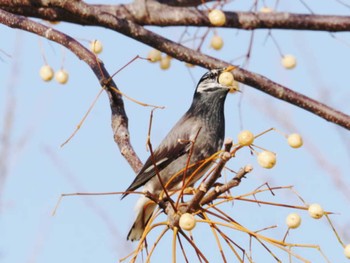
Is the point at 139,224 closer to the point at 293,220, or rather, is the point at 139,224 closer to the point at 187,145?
the point at 187,145

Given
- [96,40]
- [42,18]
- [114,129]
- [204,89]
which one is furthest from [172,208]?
[204,89]

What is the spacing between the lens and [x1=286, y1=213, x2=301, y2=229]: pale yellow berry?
281 cm

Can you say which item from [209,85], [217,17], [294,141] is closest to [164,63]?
[217,17]

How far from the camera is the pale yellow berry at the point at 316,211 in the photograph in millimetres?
2754

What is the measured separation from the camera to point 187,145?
4.35m

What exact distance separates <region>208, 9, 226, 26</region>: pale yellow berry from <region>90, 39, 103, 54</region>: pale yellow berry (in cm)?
47

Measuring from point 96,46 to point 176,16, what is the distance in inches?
18.9

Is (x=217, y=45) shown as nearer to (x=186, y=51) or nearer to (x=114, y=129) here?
(x=186, y=51)

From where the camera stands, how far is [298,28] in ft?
12.6

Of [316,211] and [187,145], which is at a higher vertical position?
[187,145]

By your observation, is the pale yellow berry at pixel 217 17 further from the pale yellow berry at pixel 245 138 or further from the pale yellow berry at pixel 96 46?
the pale yellow berry at pixel 245 138

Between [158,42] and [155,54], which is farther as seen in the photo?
[155,54]

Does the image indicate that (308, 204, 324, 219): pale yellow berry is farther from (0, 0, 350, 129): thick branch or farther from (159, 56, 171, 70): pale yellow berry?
(159, 56, 171, 70): pale yellow berry

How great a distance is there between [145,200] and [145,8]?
0.87 metres
